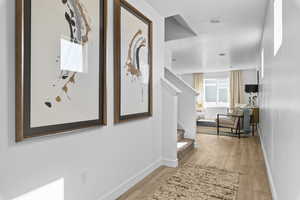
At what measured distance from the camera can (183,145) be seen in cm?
366

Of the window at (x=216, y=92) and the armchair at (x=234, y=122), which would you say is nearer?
the armchair at (x=234, y=122)

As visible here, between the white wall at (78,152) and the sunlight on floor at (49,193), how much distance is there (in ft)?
0.10

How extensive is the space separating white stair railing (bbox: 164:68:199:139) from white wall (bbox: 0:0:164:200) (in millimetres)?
1517

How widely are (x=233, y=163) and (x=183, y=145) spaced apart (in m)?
0.93

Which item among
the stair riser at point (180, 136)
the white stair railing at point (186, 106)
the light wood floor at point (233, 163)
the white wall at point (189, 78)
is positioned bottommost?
the light wood floor at point (233, 163)

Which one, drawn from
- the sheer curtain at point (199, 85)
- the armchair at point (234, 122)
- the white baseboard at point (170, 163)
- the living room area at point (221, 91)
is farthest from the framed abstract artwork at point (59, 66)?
the sheer curtain at point (199, 85)

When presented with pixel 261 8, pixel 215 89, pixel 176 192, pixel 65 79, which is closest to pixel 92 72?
pixel 65 79

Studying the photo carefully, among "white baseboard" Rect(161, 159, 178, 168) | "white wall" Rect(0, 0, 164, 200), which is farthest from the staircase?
"white wall" Rect(0, 0, 164, 200)

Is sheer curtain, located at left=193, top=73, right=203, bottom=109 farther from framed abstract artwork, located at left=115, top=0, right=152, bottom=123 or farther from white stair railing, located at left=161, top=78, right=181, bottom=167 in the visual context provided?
framed abstract artwork, located at left=115, top=0, right=152, bottom=123

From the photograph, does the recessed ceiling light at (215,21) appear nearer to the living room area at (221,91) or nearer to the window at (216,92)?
the living room area at (221,91)

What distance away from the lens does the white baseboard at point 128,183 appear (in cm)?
197

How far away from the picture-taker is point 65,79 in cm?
145

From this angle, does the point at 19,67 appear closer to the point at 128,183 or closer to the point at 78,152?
the point at 78,152

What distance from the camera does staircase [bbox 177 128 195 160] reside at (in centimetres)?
337
